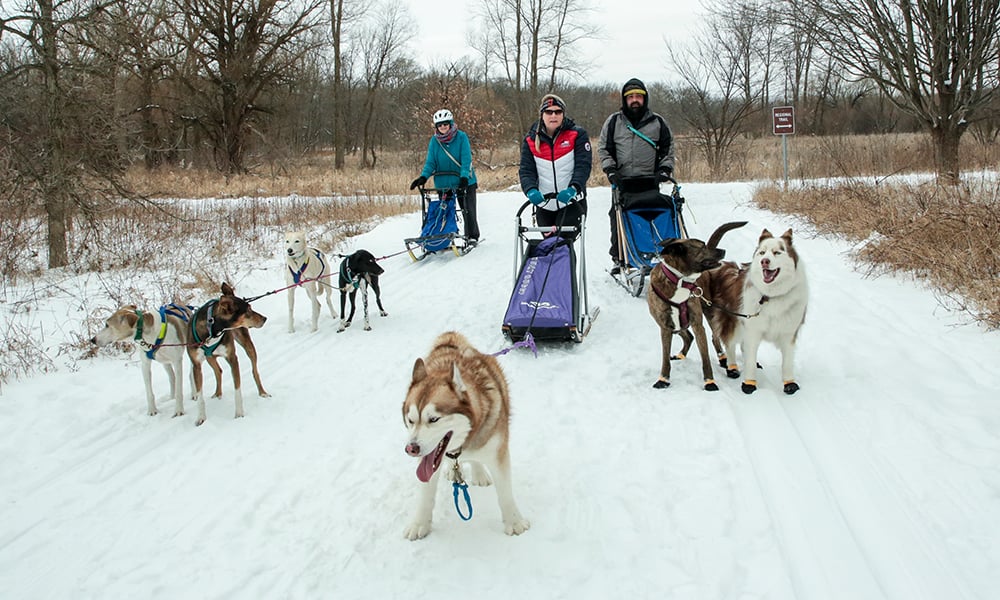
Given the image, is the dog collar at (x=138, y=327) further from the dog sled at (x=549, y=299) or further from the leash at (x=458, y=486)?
the dog sled at (x=549, y=299)

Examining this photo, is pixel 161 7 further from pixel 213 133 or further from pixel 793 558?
pixel 213 133

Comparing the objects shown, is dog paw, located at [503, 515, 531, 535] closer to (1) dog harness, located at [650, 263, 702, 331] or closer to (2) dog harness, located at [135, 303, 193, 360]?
(1) dog harness, located at [650, 263, 702, 331]

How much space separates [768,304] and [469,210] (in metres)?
7.10

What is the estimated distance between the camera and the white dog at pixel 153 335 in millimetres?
4094

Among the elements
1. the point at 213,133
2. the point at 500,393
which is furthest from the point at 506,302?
the point at 213,133

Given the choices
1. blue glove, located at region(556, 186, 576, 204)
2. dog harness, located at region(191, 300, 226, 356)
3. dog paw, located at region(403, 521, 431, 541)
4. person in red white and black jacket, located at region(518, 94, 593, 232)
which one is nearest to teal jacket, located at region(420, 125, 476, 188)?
person in red white and black jacket, located at region(518, 94, 593, 232)

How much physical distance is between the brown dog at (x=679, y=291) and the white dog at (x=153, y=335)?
11.9 ft

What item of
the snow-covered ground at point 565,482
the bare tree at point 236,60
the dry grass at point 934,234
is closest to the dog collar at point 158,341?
the snow-covered ground at point 565,482

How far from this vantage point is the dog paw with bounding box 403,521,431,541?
9.54ft

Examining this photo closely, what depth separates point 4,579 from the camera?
269 cm

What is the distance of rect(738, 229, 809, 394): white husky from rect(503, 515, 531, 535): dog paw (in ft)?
7.22

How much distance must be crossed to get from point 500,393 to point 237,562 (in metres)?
1.49

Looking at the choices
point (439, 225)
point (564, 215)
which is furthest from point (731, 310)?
point (439, 225)

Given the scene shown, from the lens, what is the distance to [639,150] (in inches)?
286
